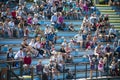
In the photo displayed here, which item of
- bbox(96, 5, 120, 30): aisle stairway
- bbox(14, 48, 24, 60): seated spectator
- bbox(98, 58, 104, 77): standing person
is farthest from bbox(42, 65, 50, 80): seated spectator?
bbox(96, 5, 120, 30): aisle stairway

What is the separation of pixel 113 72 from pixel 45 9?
6294mm

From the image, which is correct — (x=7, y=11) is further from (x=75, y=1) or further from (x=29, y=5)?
(x=75, y=1)

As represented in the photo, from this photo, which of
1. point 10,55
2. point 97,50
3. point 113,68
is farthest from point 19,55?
point 113,68

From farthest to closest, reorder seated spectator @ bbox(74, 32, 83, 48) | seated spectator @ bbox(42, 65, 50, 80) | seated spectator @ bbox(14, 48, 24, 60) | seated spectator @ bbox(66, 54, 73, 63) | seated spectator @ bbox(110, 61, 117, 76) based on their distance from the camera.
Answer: seated spectator @ bbox(74, 32, 83, 48) → seated spectator @ bbox(110, 61, 117, 76) → seated spectator @ bbox(66, 54, 73, 63) → seated spectator @ bbox(14, 48, 24, 60) → seated spectator @ bbox(42, 65, 50, 80)

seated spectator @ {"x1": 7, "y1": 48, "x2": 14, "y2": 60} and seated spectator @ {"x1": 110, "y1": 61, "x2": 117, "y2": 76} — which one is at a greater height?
seated spectator @ {"x1": 7, "y1": 48, "x2": 14, "y2": 60}

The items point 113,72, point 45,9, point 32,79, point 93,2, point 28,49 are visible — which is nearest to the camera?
point 32,79

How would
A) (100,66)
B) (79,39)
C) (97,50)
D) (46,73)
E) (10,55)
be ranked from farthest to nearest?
(79,39)
(97,50)
(100,66)
(10,55)
(46,73)

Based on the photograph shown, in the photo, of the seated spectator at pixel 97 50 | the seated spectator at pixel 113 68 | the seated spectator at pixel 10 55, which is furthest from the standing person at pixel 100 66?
the seated spectator at pixel 10 55

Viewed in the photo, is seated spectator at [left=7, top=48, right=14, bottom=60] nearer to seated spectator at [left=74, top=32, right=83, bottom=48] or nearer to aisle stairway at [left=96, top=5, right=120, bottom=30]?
seated spectator at [left=74, top=32, right=83, bottom=48]

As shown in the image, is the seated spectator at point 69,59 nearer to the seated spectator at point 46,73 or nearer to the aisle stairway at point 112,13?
the seated spectator at point 46,73

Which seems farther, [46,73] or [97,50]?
[97,50]

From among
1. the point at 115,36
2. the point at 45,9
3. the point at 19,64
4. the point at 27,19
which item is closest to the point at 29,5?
the point at 45,9

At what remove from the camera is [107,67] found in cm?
2825

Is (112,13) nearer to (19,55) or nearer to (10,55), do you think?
(19,55)
